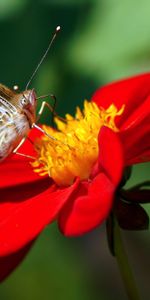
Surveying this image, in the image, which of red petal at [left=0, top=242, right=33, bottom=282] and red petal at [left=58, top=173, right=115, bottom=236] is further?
red petal at [left=0, top=242, right=33, bottom=282]

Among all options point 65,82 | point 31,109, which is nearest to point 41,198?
point 31,109

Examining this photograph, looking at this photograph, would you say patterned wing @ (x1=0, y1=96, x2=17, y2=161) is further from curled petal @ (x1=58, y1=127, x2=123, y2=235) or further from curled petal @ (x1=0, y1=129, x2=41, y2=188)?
curled petal @ (x1=58, y1=127, x2=123, y2=235)

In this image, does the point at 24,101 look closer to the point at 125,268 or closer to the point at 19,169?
the point at 19,169

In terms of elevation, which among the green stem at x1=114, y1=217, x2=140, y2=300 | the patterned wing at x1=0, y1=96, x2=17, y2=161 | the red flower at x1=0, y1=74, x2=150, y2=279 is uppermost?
the patterned wing at x1=0, y1=96, x2=17, y2=161

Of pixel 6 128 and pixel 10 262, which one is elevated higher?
pixel 6 128

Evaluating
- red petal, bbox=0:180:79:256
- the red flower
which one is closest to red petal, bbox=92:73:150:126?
the red flower

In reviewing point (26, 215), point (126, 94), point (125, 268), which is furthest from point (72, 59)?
point (125, 268)

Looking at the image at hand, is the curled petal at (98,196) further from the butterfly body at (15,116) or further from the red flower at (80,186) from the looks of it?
the butterfly body at (15,116)
